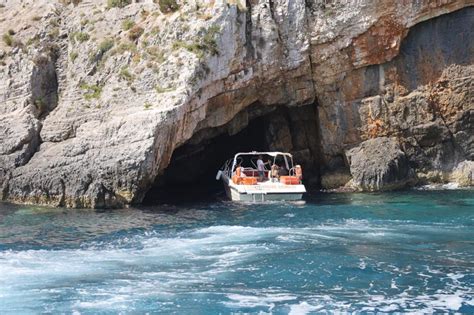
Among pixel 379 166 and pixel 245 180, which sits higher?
pixel 379 166

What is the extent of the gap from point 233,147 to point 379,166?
1213cm

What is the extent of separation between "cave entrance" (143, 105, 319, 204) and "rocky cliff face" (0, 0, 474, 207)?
429mm

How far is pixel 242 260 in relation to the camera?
16578mm

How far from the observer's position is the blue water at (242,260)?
13.0 m

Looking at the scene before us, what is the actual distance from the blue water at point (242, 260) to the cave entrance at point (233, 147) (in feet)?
26.3

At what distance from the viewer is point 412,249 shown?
1758cm

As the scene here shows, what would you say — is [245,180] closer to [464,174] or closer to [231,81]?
[231,81]

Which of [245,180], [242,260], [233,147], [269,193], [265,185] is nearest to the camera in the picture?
[242,260]

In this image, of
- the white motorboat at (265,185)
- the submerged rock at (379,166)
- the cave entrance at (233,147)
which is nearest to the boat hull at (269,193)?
the white motorboat at (265,185)

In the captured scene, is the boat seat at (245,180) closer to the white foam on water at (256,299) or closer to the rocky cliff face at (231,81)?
the rocky cliff face at (231,81)

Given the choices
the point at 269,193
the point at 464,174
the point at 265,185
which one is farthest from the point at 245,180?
the point at 464,174

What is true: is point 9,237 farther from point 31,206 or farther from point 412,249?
point 412,249

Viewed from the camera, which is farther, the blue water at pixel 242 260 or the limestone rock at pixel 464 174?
the limestone rock at pixel 464 174

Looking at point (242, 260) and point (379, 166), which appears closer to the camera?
point (242, 260)
